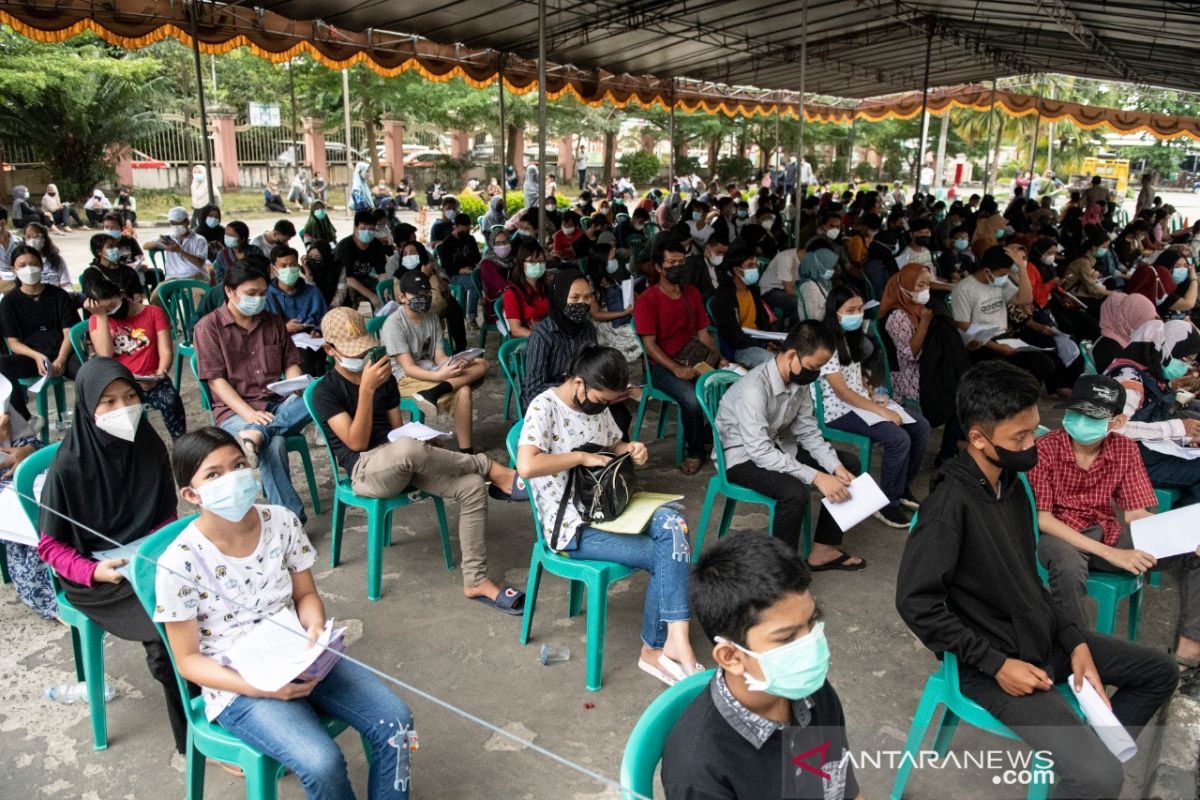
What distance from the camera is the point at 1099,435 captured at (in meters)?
2.94

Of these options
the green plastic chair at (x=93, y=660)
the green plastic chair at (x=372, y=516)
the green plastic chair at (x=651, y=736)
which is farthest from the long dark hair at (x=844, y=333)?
the green plastic chair at (x=93, y=660)

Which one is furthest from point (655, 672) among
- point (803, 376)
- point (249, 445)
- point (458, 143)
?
point (458, 143)

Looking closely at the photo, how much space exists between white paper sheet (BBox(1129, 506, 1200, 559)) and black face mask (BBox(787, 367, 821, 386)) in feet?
4.11

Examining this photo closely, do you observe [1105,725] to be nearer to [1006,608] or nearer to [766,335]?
[1006,608]

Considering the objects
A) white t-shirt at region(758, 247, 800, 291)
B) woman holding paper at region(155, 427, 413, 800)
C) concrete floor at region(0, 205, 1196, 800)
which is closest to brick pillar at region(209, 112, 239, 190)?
white t-shirt at region(758, 247, 800, 291)

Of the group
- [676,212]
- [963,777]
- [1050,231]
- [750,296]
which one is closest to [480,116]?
[676,212]

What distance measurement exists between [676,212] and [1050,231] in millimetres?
5095

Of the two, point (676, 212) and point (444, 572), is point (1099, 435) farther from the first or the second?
point (676, 212)

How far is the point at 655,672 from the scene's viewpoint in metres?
2.99

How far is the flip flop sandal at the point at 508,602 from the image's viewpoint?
345 cm

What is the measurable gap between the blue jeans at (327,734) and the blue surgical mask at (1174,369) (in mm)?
4090

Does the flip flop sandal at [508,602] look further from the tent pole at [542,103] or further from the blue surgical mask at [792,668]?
the tent pole at [542,103]

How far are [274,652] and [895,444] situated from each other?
301 cm

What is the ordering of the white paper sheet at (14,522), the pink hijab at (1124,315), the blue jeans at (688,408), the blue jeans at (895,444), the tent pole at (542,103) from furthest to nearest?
the tent pole at (542,103)
the blue jeans at (688,408)
the pink hijab at (1124,315)
the blue jeans at (895,444)
the white paper sheet at (14,522)
